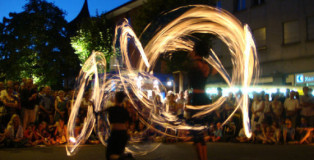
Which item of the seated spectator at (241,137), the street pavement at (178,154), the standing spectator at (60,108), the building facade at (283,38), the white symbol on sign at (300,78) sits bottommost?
the street pavement at (178,154)

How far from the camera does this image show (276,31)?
1977 cm

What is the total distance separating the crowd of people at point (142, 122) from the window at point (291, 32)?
8262mm

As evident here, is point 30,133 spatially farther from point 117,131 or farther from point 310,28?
point 310,28

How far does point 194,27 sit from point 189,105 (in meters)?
6.87

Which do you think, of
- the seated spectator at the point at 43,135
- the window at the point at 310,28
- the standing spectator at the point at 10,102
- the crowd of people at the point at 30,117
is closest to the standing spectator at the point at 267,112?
the crowd of people at the point at 30,117

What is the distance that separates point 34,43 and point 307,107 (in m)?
26.2

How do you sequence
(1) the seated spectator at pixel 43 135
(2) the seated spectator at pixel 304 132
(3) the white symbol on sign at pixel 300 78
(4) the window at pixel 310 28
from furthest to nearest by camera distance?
(4) the window at pixel 310 28 < (3) the white symbol on sign at pixel 300 78 < (2) the seated spectator at pixel 304 132 < (1) the seated spectator at pixel 43 135

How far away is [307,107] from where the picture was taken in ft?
36.1

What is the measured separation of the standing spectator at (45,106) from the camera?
1138 centimetres

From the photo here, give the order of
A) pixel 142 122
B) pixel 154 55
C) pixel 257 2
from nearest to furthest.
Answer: pixel 142 122 → pixel 154 55 → pixel 257 2

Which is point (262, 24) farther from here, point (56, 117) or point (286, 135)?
point (56, 117)

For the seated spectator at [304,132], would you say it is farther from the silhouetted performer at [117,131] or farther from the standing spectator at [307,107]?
the silhouetted performer at [117,131]

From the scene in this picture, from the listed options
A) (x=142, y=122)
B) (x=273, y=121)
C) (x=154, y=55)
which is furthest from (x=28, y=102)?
(x=273, y=121)

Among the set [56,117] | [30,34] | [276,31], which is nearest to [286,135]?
[56,117]
